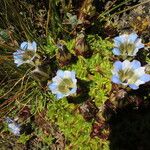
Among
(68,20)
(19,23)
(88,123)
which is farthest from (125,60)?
(19,23)

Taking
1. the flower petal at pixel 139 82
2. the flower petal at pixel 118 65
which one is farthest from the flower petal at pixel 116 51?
the flower petal at pixel 139 82

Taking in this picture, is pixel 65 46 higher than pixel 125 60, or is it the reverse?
pixel 65 46

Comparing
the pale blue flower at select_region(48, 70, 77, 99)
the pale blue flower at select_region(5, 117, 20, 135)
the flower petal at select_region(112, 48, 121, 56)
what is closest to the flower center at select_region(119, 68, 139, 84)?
the flower petal at select_region(112, 48, 121, 56)

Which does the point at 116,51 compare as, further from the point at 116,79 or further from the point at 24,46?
the point at 24,46

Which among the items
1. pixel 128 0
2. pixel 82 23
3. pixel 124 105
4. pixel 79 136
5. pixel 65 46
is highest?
pixel 128 0

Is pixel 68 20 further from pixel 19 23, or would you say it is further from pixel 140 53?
pixel 140 53

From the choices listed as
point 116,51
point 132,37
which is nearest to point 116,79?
point 116,51

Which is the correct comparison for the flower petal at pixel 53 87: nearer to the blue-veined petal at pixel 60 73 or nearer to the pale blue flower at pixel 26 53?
the blue-veined petal at pixel 60 73
